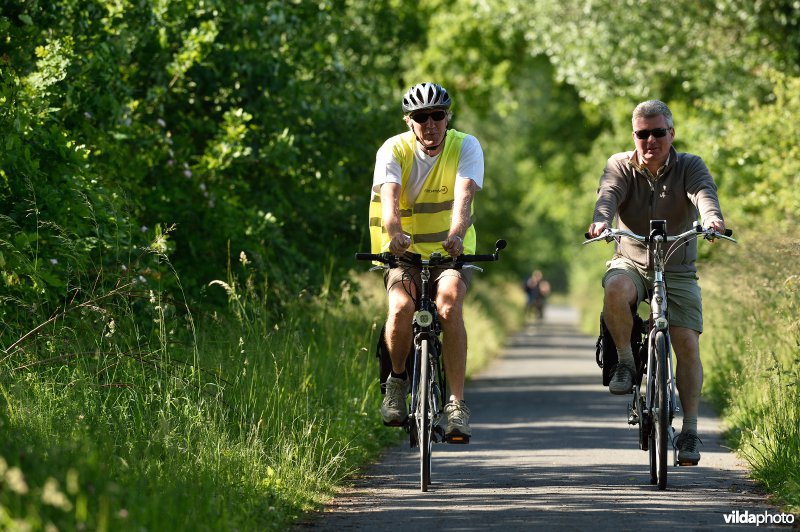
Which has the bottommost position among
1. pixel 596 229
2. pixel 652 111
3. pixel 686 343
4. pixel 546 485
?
pixel 546 485

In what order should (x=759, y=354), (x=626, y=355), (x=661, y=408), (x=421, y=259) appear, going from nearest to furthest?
(x=661, y=408), (x=421, y=259), (x=626, y=355), (x=759, y=354)

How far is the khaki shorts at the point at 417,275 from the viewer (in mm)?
8383

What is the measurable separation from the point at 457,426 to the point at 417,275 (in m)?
0.91

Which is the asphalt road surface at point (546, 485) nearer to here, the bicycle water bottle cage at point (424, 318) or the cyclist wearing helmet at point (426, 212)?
the cyclist wearing helmet at point (426, 212)

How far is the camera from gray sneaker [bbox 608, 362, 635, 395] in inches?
330

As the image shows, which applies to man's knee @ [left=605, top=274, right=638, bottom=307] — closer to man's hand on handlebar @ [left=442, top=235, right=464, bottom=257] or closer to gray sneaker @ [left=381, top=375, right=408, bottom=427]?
man's hand on handlebar @ [left=442, top=235, right=464, bottom=257]

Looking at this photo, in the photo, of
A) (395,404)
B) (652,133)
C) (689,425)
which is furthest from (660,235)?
(395,404)

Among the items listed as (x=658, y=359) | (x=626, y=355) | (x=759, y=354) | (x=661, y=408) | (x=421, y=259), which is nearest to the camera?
(x=661, y=408)

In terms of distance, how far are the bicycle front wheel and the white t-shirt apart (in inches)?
36.3

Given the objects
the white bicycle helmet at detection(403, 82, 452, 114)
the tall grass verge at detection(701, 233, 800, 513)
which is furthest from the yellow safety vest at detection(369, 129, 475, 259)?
the tall grass verge at detection(701, 233, 800, 513)

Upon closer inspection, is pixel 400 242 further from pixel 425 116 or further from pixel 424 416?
pixel 424 416

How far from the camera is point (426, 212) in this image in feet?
27.9

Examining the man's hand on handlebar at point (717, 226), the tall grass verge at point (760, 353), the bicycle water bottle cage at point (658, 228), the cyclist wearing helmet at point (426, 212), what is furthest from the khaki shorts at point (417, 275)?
the tall grass verge at point (760, 353)

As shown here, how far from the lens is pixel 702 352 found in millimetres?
17312
